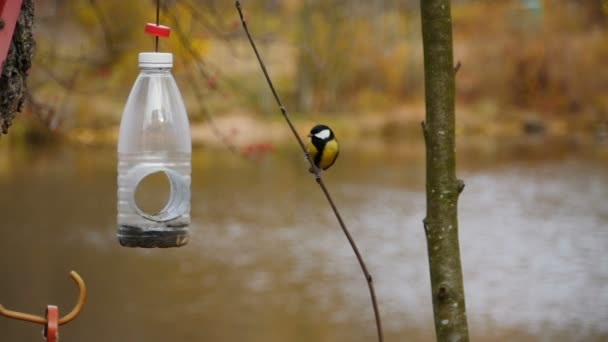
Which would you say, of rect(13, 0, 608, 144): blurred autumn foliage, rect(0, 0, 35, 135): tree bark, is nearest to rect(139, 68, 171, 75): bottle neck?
rect(0, 0, 35, 135): tree bark

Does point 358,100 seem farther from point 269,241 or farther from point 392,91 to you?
point 269,241

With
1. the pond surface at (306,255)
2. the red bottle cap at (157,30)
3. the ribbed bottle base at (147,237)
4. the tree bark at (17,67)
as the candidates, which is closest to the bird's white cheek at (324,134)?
the ribbed bottle base at (147,237)

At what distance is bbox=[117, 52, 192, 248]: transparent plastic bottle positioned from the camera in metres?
1.95

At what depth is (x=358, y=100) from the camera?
71.7ft

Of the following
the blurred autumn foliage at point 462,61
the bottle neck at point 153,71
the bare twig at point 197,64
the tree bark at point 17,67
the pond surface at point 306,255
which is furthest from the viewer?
the blurred autumn foliage at point 462,61

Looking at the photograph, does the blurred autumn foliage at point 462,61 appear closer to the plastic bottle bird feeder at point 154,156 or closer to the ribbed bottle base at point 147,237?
the plastic bottle bird feeder at point 154,156

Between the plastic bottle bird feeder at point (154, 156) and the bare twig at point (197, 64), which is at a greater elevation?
the bare twig at point (197, 64)

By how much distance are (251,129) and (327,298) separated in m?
10.2

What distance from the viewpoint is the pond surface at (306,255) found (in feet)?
27.5

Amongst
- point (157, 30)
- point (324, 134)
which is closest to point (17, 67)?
point (157, 30)

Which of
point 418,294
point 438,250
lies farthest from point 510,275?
point 438,250

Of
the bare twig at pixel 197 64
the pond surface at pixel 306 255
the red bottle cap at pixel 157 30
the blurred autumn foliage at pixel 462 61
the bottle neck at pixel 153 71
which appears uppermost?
the blurred autumn foliage at pixel 462 61

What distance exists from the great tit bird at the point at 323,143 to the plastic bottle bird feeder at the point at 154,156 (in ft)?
2.00

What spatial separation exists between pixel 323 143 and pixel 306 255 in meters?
8.05
